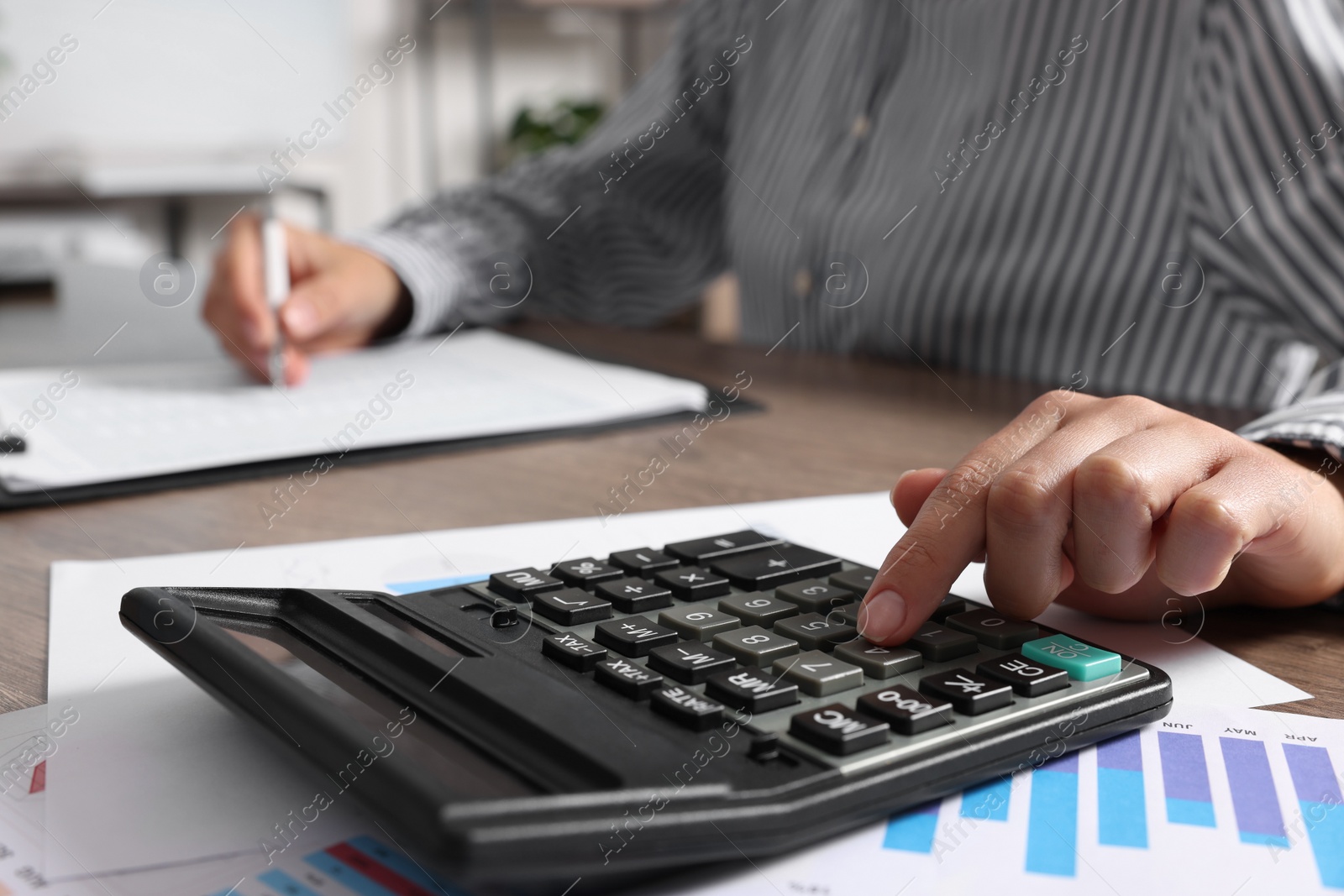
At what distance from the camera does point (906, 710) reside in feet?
0.94

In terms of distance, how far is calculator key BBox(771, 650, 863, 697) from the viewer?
0.30 meters

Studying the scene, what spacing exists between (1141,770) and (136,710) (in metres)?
0.29

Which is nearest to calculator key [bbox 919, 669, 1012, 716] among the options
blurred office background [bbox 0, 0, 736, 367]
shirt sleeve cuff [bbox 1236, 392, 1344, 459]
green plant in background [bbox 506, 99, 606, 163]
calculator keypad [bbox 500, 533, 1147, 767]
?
calculator keypad [bbox 500, 533, 1147, 767]

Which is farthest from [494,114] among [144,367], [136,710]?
[136,710]

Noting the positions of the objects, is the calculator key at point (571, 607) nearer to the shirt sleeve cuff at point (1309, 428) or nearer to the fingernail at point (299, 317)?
the shirt sleeve cuff at point (1309, 428)

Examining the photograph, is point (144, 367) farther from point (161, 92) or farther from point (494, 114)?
point (494, 114)

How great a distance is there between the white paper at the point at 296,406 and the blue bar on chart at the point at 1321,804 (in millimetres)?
490

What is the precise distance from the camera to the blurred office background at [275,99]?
3.13 meters

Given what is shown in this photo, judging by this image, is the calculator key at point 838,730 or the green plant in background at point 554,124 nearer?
the calculator key at point 838,730

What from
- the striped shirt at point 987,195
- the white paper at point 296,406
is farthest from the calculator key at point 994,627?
the white paper at point 296,406

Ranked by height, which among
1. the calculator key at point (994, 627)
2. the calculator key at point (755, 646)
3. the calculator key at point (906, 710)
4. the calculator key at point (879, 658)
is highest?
the calculator key at point (755, 646)

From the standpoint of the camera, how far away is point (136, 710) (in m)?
0.35

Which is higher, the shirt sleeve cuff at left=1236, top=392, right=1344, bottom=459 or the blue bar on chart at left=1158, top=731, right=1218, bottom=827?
the shirt sleeve cuff at left=1236, top=392, right=1344, bottom=459

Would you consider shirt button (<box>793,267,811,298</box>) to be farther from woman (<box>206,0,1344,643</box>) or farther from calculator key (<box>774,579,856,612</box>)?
calculator key (<box>774,579,856,612</box>)
